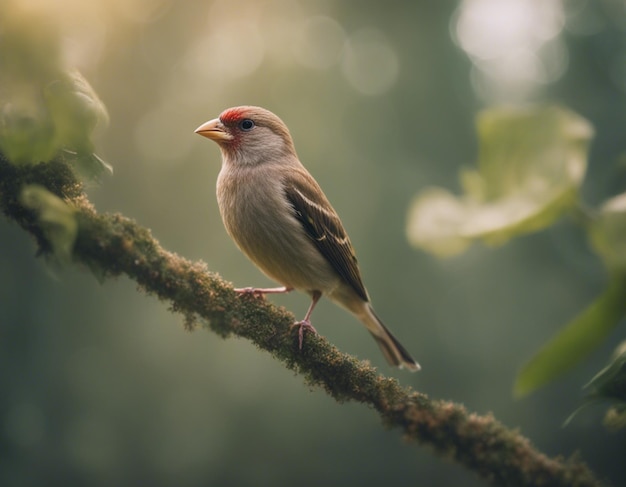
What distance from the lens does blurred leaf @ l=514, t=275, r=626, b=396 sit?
1.92 feet

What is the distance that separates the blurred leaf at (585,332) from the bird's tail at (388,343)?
363 centimetres

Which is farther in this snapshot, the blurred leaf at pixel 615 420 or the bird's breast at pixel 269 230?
the bird's breast at pixel 269 230

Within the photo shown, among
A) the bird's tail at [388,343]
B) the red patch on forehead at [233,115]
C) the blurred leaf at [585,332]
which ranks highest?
the red patch on forehead at [233,115]

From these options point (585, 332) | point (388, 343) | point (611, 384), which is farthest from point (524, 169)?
point (388, 343)

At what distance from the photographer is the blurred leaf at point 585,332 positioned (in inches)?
23.1

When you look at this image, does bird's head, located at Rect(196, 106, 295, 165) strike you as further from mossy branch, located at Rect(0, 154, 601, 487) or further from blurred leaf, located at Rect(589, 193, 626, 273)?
blurred leaf, located at Rect(589, 193, 626, 273)

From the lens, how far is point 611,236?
1.82 ft

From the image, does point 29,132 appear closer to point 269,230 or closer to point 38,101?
point 38,101

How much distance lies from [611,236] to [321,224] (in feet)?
11.6

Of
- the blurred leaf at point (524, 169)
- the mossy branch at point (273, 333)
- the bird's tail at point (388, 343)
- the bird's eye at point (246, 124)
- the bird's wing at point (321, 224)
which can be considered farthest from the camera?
the bird's tail at point (388, 343)

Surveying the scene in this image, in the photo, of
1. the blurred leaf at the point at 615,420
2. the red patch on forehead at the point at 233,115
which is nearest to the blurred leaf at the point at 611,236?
the blurred leaf at the point at 615,420

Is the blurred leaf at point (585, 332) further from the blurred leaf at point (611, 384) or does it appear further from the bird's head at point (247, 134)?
the bird's head at point (247, 134)

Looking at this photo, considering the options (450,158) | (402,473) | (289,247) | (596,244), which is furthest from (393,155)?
(596,244)

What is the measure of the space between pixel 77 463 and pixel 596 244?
13.5m
